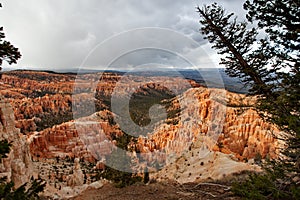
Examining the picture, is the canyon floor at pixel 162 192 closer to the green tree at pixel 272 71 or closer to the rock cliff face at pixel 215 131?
the green tree at pixel 272 71

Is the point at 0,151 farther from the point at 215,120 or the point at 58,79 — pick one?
the point at 58,79

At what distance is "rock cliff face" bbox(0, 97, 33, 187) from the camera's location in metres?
15.3

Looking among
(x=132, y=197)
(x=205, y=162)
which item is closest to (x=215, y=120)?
(x=205, y=162)

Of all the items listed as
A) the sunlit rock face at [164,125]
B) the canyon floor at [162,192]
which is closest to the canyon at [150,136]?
the sunlit rock face at [164,125]

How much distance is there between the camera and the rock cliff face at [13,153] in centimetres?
1528

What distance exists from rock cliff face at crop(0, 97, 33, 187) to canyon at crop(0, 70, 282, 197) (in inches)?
2.2

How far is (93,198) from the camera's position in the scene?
31.9 ft

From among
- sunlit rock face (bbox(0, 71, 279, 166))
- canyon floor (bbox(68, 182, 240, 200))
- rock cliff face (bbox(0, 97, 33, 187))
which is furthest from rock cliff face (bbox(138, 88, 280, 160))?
canyon floor (bbox(68, 182, 240, 200))

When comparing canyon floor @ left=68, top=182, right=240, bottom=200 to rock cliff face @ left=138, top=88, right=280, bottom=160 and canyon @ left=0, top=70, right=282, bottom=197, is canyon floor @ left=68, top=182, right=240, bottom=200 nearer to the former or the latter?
canyon @ left=0, top=70, right=282, bottom=197

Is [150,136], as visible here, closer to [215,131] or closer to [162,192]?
[215,131]

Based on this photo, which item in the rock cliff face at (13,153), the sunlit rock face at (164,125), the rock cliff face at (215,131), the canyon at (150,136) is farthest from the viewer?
the sunlit rock face at (164,125)

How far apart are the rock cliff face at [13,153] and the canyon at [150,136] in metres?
0.06

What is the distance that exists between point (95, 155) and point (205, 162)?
98.1 ft

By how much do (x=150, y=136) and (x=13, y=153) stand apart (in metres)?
22.4
